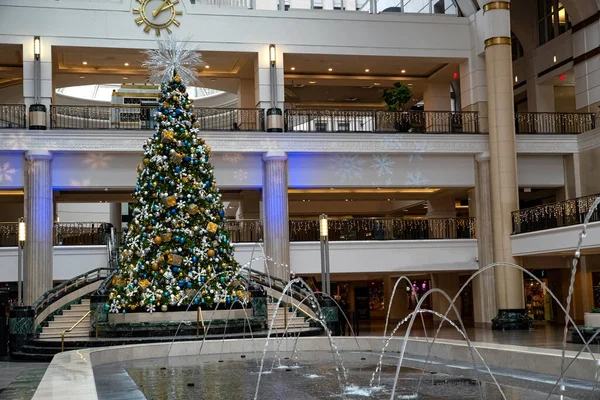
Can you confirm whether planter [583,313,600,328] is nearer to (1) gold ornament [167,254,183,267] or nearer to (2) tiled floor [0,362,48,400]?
(1) gold ornament [167,254,183,267]

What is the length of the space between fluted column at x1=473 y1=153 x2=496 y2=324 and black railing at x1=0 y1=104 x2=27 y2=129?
49.5 feet

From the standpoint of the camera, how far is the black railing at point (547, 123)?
29422 millimetres

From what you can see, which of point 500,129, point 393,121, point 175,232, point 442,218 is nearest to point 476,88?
point 500,129

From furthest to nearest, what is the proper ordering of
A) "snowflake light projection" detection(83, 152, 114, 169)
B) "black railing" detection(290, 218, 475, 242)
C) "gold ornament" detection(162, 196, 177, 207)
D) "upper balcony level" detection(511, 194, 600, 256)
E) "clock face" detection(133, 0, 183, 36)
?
"black railing" detection(290, 218, 475, 242), "clock face" detection(133, 0, 183, 36), "snowflake light projection" detection(83, 152, 114, 169), "upper balcony level" detection(511, 194, 600, 256), "gold ornament" detection(162, 196, 177, 207)

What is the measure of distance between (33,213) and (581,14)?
1947cm

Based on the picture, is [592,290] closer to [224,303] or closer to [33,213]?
[224,303]

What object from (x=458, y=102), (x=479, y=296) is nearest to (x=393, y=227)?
(x=479, y=296)

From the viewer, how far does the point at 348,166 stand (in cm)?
2769

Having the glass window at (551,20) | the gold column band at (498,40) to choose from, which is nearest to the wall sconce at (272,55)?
the gold column band at (498,40)

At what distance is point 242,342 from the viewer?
1578 centimetres

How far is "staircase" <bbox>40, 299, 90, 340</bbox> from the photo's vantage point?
20031 millimetres

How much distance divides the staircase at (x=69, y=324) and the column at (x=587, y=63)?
1807 cm

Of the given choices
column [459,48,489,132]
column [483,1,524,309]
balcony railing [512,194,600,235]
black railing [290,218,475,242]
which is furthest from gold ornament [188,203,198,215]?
column [459,48,489,132]

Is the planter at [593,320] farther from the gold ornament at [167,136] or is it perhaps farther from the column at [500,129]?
the gold ornament at [167,136]
